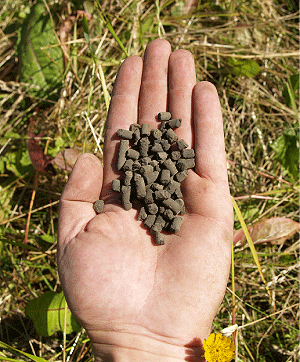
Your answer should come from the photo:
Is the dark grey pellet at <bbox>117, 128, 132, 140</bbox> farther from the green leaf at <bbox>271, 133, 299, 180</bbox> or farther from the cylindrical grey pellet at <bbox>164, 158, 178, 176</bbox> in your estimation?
the green leaf at <bbox>271, 133, 299, 180</bbox>

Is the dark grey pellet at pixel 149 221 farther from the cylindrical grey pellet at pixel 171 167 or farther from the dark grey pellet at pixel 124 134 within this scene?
the dark grey pellet at pixel 124 134

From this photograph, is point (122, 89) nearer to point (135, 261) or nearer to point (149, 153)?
point (149, 153)

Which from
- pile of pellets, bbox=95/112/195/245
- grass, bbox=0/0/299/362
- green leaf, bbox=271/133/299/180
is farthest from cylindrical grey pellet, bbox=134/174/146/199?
green leaf, bbox=271/133/299/180

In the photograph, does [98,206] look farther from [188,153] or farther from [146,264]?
[188,153]

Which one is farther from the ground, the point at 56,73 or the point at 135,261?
the point at 56,73

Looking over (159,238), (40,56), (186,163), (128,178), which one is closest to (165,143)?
(186,163)

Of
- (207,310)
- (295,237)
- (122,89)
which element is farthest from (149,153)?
(295,237)
